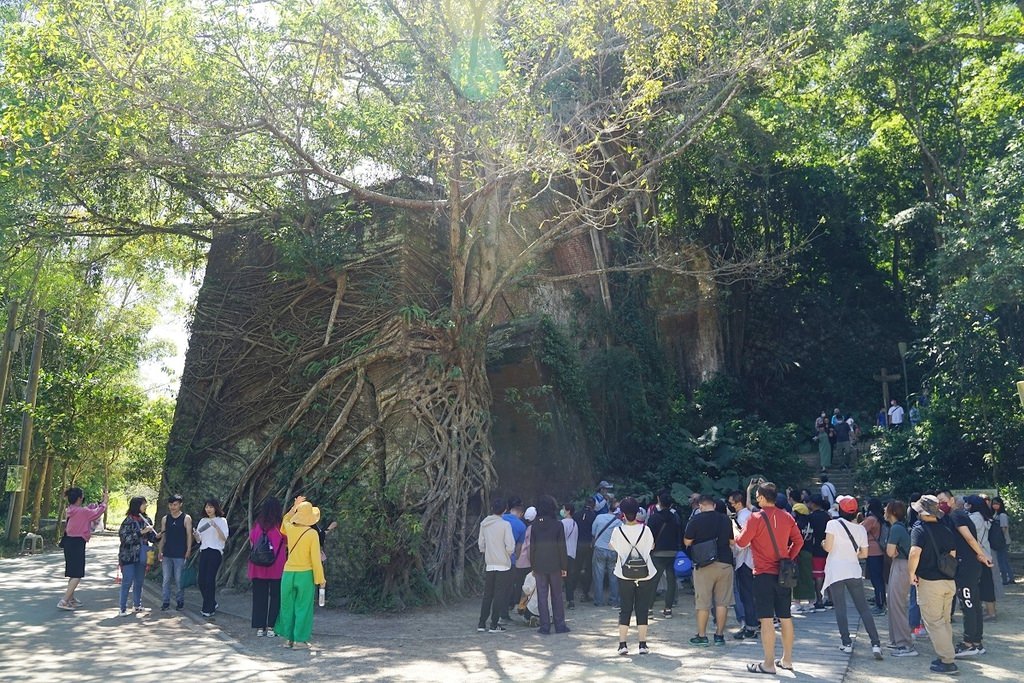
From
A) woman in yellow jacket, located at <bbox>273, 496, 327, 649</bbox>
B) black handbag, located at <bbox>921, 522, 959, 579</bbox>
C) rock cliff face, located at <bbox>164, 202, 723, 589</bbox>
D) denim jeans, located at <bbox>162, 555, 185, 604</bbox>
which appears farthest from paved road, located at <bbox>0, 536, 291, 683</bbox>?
black handbag, located at <bbox>921, 522, 959, 579</bbox>

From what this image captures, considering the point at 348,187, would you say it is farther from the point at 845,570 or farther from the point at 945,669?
the point at 945,669

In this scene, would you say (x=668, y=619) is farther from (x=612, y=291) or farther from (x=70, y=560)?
(x=612, y=291)

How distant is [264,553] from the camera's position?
9.80 m

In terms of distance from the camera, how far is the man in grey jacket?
10430mm

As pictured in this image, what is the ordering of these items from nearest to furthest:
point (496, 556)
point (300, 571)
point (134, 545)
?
Answer: point (300, 571) < point (496, 556) < point (134, 545)

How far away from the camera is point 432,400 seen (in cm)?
1363

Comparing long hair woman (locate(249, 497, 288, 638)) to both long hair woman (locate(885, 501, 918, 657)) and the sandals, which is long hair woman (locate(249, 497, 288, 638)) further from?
long hair woman (locate(885, 501, 918, 657))

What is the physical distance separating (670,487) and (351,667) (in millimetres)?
11751

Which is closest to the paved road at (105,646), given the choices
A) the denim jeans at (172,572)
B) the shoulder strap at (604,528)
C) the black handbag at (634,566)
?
the denim jeans at (172,572)

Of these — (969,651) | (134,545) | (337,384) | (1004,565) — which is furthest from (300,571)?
(1004,565)

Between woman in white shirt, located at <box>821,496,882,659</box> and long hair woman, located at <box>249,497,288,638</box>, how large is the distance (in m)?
5.46

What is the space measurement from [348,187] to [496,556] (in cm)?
554

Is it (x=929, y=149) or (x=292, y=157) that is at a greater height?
(x=929, y=149)

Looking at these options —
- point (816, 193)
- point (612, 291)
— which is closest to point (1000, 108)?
point (816, 193)
